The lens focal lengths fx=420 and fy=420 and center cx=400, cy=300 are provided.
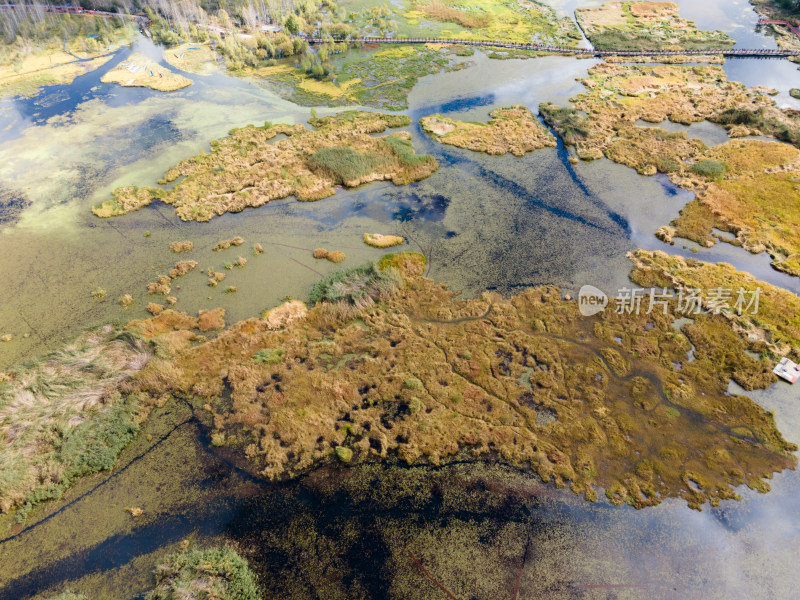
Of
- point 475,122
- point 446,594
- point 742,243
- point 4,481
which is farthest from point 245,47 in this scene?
point 446,594

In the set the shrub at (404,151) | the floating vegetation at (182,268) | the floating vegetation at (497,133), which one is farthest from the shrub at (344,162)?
the floating vegetation at (182,268)

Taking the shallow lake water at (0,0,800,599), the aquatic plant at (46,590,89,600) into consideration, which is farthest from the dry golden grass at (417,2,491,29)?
the aquatic plant at (46,590,89,600)

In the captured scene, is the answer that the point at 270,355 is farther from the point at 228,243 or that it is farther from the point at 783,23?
the point at 783,23

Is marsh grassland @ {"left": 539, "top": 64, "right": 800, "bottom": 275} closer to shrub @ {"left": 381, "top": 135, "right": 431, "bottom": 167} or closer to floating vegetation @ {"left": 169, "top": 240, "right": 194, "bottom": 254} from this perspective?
shrub @ {"left": 381, "top": 135, "right": 431, "bottom": 167}

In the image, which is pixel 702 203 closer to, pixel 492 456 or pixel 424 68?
pixel 492 456

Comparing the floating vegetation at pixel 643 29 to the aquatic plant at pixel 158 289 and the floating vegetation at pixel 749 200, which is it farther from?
the aquatic plant at pixel 158 289

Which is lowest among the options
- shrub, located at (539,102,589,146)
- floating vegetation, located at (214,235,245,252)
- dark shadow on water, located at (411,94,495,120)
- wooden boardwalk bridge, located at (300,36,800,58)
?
floating vegetation, located at (214,235,245,252)

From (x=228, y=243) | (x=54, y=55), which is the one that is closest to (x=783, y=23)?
(x=228, y=243)
